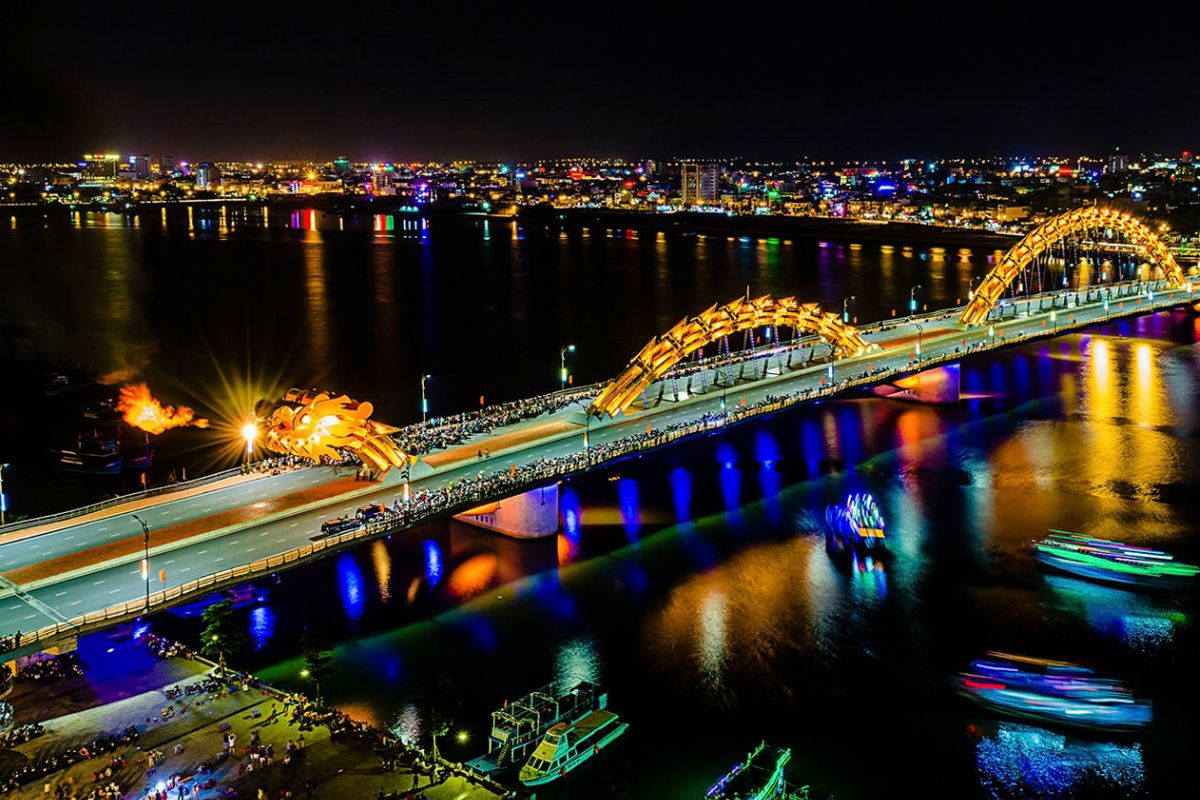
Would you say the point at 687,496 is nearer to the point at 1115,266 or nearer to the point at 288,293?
the point at 288,293

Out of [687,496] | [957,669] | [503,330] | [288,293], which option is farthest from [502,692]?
[288,293]

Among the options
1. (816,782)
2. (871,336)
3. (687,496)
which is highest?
(871,336)

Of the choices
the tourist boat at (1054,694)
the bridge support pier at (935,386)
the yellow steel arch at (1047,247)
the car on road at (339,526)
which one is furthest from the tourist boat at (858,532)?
the yellow steel arch at (1047,247)

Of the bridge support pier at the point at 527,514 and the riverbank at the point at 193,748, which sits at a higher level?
the bridge support pier at the point at 527,514

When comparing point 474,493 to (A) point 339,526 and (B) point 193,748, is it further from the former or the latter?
(B) point 193,748

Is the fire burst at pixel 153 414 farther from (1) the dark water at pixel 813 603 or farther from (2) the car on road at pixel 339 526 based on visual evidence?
(2) the car on road at pixel 339 526

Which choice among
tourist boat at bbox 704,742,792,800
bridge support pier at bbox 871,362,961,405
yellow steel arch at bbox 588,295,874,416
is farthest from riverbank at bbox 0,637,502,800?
bridge support pier at bbox 871,362,961,405
